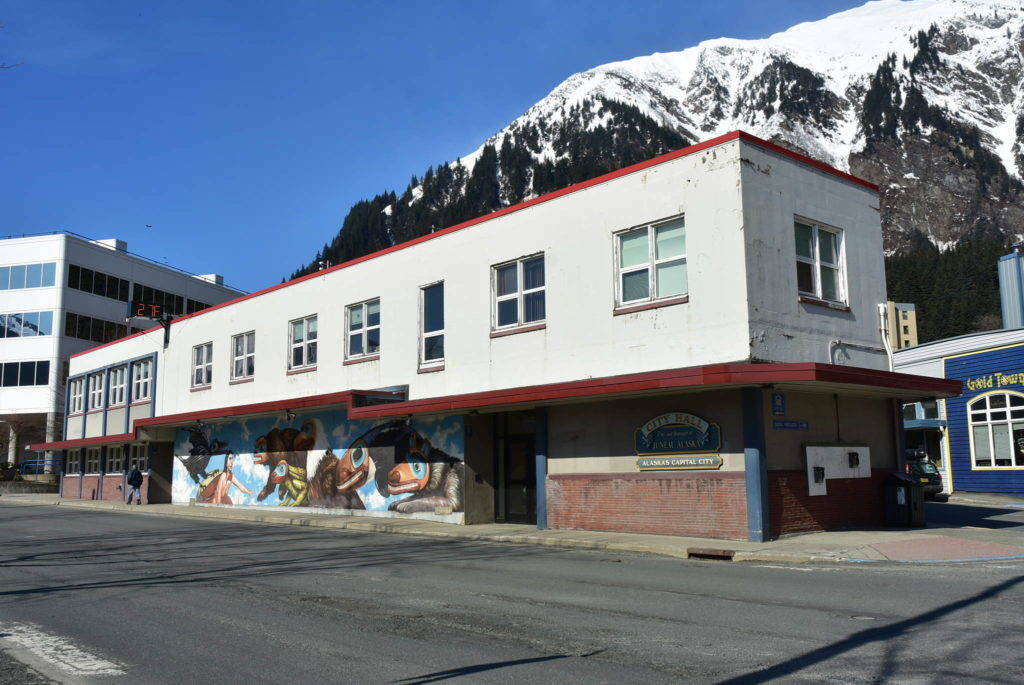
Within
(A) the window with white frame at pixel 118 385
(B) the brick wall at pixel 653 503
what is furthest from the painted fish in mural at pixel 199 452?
(B) the brick wall at pixel 653 503

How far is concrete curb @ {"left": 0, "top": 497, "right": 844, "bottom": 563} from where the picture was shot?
1347 cm

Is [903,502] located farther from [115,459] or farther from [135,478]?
[115,459]

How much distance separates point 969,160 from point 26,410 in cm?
17360

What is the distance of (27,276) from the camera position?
63750 mm

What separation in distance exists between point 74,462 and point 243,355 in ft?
66.6

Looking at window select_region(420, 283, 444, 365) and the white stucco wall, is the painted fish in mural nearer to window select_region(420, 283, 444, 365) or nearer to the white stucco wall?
the white stucco wall

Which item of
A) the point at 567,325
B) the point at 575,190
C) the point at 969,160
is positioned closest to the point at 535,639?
the point at 567,325

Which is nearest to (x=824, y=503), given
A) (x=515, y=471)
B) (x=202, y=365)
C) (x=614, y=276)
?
(x=614, y=276)

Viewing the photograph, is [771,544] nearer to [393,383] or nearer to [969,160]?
[393,383]

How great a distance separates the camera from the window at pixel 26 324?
6306 cm

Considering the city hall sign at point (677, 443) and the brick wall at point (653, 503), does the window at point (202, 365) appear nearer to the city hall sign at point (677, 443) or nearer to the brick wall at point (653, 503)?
the brick wall at point (653, 503)

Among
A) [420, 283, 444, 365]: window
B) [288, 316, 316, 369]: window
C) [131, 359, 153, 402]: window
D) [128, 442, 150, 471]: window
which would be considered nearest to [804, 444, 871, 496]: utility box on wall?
[420, 283, 444, 365]: window

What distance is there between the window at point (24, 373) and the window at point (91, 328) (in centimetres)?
303

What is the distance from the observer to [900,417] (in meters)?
18.8
